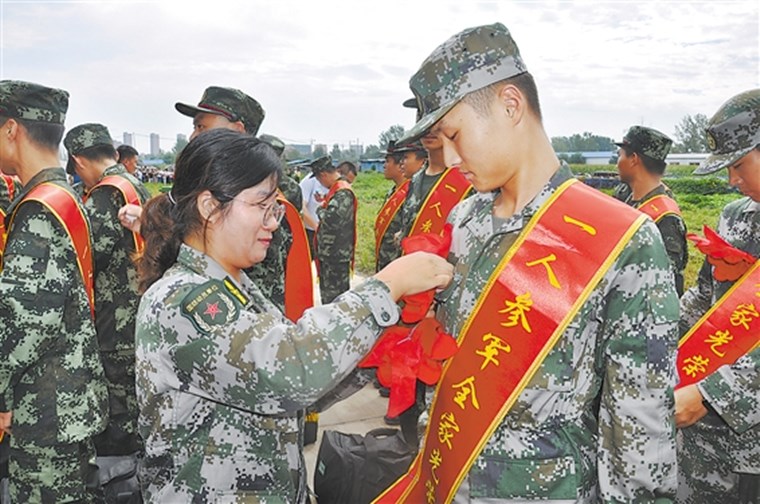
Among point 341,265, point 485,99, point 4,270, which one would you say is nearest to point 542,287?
point 485,99

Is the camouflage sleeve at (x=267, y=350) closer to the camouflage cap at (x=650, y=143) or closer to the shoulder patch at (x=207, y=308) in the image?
the shoulder patch at (x=207, y=308)

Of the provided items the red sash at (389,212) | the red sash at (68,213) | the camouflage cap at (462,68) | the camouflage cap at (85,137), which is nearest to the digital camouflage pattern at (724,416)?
the camouflage cap at (462,68)

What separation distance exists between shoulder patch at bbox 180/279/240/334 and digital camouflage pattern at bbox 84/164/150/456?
2.63 m

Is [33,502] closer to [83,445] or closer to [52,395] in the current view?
[83,445]

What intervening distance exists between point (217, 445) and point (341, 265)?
17.1 ft

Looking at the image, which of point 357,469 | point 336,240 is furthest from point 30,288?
point 336,240

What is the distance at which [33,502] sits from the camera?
2.63 metres

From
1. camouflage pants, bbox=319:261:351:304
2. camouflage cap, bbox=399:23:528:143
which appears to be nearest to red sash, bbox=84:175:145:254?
camouflage cap, bbox=399:23:528:143

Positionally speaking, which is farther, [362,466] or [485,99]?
[362,466]

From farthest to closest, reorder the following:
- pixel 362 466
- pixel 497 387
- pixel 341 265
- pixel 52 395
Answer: pixel 341 265 < pixel 362 466 < pixel 52 395 < pixel 497 387

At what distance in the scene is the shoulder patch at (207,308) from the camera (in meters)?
1.34

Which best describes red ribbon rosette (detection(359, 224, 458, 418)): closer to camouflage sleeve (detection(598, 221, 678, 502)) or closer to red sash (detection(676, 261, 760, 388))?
camouflage sleeve (detection(598, 221, 678, 502))

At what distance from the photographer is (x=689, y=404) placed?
79.4 inches

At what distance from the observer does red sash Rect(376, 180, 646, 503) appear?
4.90ft
